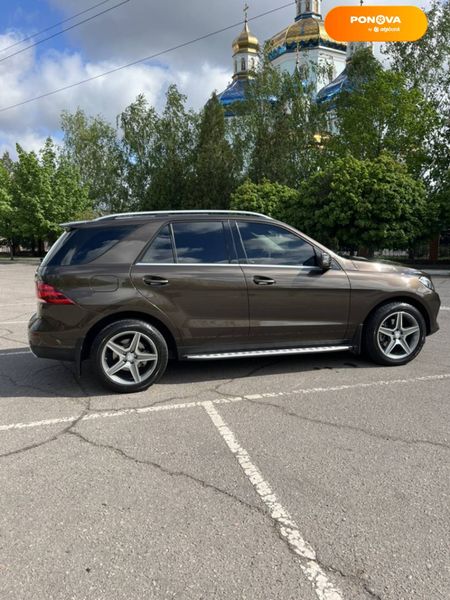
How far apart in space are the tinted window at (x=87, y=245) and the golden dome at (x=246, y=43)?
76429mm

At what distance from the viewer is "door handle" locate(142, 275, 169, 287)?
4562 millimetres

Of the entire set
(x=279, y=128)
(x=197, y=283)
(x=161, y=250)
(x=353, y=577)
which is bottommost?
(x=353, y=577)

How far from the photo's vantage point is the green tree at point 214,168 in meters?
34.3

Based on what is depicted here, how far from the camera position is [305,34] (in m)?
63.7

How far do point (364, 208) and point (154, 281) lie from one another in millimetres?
19225

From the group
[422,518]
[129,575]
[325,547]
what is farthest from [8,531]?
[422,518]

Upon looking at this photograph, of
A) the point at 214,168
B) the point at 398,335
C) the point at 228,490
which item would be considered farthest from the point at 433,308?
the point at 214,168

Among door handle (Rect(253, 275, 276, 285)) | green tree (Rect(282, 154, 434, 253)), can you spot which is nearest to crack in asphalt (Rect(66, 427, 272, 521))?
door handle (Rect(253, 275, 276, 285))

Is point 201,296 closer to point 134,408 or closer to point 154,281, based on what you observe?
point 154,281

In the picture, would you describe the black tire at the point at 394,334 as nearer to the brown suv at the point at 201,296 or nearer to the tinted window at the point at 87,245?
the brown suv at the point at 201,296

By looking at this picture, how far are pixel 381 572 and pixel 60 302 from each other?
140 inches

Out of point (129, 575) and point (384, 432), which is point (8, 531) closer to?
point (129, 575)

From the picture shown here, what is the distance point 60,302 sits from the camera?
4430 millimetres

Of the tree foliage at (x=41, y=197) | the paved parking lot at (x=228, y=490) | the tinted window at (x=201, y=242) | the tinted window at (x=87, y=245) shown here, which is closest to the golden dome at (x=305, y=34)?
the tree foliage at (x=41, y=197)
